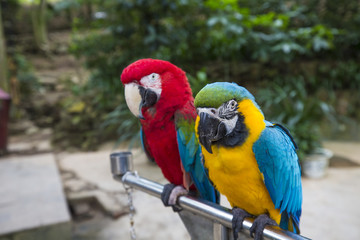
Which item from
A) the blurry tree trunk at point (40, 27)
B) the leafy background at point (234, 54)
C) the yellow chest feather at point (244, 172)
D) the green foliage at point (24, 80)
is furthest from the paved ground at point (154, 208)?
the blurry tree trunk at point (40, 27)

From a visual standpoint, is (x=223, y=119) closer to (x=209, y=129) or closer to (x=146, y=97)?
(x=209, y=129)

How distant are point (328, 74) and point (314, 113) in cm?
136

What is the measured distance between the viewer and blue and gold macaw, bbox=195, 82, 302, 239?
53cm

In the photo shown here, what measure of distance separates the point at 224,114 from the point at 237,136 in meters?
0.07

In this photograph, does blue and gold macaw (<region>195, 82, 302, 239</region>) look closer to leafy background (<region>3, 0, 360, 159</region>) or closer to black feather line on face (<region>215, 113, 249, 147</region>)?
black feather line on face (<region>215, 113, 249, 147</region>)

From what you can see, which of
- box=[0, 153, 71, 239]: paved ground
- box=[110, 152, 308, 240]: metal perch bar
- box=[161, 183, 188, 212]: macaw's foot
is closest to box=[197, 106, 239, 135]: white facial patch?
box=[110, 152, 308, 240]: metal perch bar

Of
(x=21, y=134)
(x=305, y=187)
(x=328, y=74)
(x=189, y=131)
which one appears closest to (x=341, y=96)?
(x=328, y=74)

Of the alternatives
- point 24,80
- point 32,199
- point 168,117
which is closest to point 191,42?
point 32,199

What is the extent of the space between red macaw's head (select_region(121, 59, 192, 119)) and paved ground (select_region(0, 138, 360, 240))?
3.63 feet

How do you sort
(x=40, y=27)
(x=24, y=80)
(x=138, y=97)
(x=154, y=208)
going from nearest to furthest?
(x=138, y=97) → (x=154, y=208) → (x=24, y=80) → (x=40, y=27)

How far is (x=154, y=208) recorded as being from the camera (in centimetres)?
201

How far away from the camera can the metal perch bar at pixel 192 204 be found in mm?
494

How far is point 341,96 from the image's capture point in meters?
3.82

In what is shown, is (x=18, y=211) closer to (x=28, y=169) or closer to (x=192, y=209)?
(x=28, y=169)
